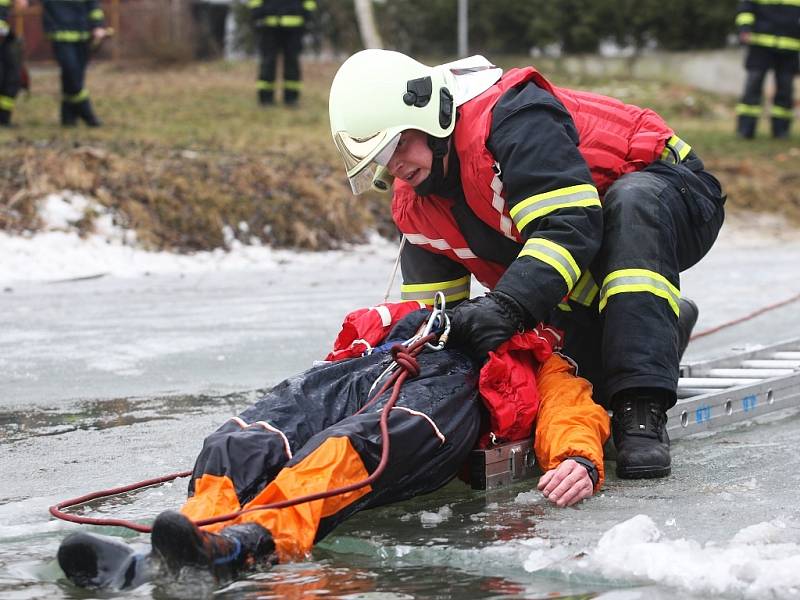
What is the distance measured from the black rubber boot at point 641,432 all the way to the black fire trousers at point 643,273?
0.05 m

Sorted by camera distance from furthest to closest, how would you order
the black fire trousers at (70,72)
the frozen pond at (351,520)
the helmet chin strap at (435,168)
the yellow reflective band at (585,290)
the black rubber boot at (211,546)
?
the black fire trousers at (70,72)
the yellow reflective band at (585,290)
the helmet chin strap at (435,168)
the frozen pond at (351,520)
the black rubber boot at (211,546)

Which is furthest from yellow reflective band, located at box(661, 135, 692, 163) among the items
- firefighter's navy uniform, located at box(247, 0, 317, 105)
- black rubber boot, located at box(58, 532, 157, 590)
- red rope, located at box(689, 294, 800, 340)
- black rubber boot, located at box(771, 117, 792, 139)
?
black rubber boot, located at box(771, 117, 792, 139)

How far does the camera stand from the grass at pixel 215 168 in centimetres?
976

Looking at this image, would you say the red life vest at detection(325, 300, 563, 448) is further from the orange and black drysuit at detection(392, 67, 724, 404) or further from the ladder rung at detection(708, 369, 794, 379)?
the ladder rung at detection(708, 369, 794, 379)

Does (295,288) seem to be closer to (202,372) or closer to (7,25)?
(202,372)

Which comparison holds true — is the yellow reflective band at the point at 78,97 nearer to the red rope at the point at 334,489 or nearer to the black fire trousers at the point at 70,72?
the black fire trousers at the point at 70,72

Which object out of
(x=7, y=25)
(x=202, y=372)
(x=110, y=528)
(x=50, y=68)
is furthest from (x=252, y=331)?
(x=50, y=68)

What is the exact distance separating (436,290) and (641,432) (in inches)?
36.3

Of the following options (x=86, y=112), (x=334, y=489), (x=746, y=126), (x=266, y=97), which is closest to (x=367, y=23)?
(x=266, y=97)

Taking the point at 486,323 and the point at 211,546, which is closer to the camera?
the point at 211,546

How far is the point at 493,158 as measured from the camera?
407 cm

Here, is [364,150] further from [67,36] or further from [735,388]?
[67,36]

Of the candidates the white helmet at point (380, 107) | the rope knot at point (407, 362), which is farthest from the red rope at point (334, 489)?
the white helmet at point (380, 107)

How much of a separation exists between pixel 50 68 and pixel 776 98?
1077 centimetres
